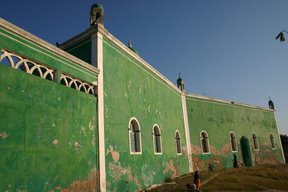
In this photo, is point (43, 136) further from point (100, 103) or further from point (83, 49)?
point (83, 49)

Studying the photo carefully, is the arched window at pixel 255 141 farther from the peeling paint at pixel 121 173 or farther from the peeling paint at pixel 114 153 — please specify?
the peeling paint at pixel 114 153

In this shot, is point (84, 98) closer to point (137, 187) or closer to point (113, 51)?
point (113, 51)

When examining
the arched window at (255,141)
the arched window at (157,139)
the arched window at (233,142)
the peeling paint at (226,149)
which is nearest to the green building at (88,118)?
the arched window at (157,139)

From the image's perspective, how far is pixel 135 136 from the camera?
9430 millimetres

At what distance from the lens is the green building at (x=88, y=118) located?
482cm

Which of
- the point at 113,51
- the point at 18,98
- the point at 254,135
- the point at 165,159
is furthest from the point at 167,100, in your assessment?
the point at 254,135

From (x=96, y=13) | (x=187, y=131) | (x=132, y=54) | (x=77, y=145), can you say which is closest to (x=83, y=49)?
(x=96, y=13)

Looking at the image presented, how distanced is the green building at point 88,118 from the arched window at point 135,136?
37 mm

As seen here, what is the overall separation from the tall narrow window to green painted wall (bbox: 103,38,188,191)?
25cm

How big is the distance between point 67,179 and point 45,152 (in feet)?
3.05

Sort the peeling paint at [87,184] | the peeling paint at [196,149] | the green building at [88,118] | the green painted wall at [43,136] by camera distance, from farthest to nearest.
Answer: the peeling paint at [196,149] < the peeling paint at [87,184] < the green building at [88,118] < the green painted wall at [43,136]

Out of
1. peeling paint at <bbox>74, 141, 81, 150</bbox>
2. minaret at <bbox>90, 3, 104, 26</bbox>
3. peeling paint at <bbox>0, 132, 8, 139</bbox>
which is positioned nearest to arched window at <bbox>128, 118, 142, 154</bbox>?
peeling paint at <bbox>74, 141, 81, 150</bbox>

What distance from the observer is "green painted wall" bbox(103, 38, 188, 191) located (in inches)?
306

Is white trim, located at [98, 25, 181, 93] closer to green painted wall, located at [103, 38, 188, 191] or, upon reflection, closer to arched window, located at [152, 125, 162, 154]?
green painted wall, located at [103, 38, 188, 191]
